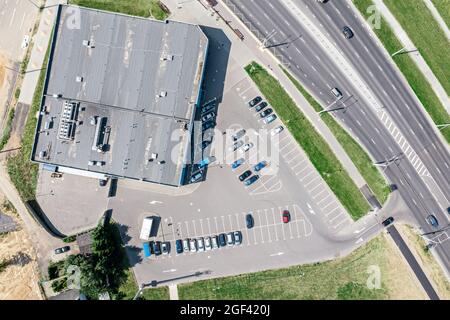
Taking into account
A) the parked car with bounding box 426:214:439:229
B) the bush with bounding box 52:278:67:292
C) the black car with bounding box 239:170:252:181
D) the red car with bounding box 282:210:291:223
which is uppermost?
the black car with bounding box 239:170:252:181

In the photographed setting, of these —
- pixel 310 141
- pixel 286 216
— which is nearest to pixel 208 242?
pixel 286 216

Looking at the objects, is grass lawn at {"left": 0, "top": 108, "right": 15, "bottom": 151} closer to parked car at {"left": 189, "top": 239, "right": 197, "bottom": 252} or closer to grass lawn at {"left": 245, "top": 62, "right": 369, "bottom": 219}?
parked car at {"left": 189, "top": 239, "right": 197, "bottom": 252}

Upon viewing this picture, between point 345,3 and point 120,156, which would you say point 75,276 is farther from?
point 345,3

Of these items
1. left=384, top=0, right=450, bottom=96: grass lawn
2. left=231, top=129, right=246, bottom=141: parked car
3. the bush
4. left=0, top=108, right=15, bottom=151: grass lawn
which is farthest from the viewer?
left=384, top=0, right=450, bottom=96: grass lawn

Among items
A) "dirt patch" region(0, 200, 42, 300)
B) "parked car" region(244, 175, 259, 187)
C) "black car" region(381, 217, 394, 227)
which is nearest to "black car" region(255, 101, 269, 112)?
"parked car" region(244, 175, 259, 187)

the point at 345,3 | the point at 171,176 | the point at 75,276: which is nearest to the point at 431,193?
the point at 345,3
